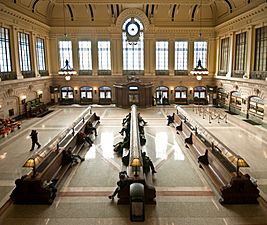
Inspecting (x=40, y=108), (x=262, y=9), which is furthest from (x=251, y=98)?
(x=40, y=108)

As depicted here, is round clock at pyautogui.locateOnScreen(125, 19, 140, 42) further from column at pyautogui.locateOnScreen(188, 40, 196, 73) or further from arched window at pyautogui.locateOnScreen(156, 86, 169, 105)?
arched window at pyautogui.locateOnScreen(156, 86, 169, 105)

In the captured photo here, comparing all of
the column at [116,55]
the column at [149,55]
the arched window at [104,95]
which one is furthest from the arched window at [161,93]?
the arched window at [104,95]

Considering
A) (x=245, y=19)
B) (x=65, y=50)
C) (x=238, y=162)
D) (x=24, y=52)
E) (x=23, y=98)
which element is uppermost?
(x=245, y=19)

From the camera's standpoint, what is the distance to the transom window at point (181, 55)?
89.3ft

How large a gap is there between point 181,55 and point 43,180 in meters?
22.8

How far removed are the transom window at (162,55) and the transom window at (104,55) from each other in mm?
5314

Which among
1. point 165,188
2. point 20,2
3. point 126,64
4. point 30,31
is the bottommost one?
point 165,188

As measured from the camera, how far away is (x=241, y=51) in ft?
68.2

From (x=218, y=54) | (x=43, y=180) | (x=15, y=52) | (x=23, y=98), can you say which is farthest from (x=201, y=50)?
(x=43, y=180)

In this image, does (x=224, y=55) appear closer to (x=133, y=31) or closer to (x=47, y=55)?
(x=133, y=31)

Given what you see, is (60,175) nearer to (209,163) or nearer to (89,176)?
(89,176)

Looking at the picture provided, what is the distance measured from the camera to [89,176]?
922cm

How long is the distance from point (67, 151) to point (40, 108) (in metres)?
14.0

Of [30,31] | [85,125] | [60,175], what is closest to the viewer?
[60,175]
